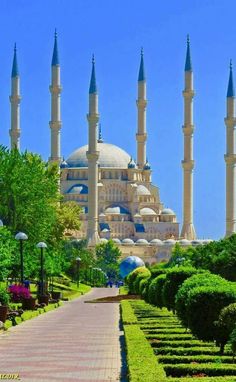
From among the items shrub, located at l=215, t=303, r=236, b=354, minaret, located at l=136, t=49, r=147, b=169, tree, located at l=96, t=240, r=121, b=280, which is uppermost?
minaret, located at l=136, t=49, r=147, b=169

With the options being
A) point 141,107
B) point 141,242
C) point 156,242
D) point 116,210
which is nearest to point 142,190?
point 116,210

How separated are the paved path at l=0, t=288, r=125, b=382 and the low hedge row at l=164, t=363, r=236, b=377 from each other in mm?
617

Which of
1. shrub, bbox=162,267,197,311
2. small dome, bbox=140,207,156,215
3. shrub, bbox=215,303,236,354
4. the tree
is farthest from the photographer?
small dome, bbox=140,207,156,215

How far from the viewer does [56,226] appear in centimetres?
5353

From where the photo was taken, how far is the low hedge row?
10.6 metres

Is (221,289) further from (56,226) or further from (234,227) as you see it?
(234,227)

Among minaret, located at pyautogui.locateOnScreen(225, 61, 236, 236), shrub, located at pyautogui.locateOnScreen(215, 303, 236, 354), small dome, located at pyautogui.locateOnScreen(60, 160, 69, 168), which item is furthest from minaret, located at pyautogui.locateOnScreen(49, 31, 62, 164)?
shrub, located at pyautogui.locateOnScreen(215, 303, 236, 354)

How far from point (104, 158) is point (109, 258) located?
2605 cm

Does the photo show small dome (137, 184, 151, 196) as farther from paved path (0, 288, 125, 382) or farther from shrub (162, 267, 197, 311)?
paved path (0, 288, 125, 382)

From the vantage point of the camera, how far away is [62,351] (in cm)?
1372

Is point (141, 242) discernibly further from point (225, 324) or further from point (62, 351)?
point (225, 324)

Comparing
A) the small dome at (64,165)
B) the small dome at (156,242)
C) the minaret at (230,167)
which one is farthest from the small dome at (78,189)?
the minaret at (230,167)

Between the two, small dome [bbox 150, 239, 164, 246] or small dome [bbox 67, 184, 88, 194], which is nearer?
small dome [bbox 150, 239, 164, 246]

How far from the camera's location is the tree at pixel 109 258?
318ft
